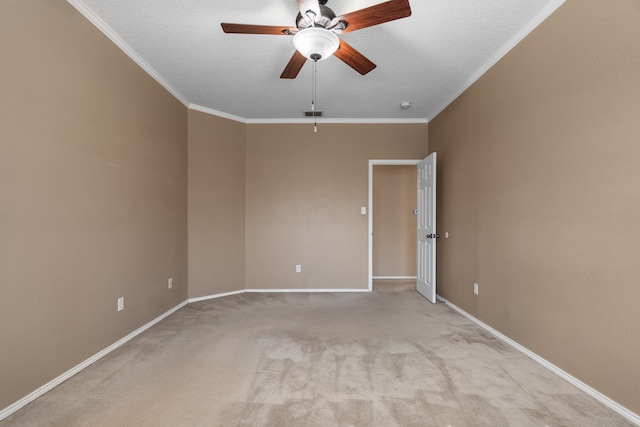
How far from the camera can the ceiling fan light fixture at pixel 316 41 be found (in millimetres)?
1804

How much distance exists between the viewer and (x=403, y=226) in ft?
18.7

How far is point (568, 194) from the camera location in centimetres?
205

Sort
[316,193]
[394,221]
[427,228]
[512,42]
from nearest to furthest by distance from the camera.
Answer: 1. [512,42]
2. [427,228]
3. [316,193]
4. [394,221]

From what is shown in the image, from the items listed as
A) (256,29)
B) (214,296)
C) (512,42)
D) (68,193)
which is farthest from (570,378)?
(214,296)

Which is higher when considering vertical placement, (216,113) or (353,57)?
(216,113)

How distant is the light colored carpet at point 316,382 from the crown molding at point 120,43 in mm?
2700

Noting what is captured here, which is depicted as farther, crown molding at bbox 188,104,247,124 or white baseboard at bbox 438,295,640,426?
crown molding at bbox 188,104,247,124

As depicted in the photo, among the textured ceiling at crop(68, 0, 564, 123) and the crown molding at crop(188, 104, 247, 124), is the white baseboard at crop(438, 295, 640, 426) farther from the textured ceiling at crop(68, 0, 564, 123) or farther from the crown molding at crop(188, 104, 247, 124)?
the crown molding at crop(188, 104, 247, 124)

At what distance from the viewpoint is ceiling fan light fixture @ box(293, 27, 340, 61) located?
1804mm

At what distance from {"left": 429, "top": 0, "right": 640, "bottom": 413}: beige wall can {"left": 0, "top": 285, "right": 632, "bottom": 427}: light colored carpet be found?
1.14 feet

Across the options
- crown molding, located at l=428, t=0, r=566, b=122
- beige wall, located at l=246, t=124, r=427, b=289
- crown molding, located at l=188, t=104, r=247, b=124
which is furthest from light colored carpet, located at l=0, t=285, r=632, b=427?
crown molding, located at l=188, t=104, r=247, b=124

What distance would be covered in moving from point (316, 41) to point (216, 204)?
9.82ft

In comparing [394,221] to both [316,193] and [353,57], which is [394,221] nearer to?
[316,193]

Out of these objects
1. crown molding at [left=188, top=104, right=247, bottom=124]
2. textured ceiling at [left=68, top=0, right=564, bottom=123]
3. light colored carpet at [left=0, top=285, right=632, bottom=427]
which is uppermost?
textured ceiling at [left=68, top=0, right=564, bottom=123]
